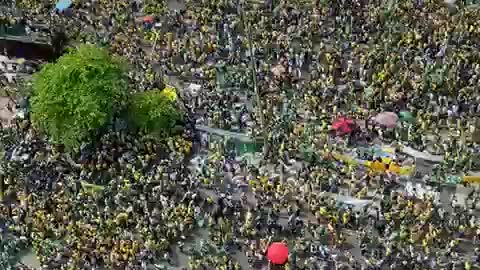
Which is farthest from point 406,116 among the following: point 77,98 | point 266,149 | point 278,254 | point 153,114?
point 77,98

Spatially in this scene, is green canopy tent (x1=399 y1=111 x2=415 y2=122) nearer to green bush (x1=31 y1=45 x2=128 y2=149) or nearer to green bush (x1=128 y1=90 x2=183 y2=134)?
green bush (x1=128 y1=90 x2=183 y2=134)

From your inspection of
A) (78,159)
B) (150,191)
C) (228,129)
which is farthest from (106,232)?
(228,129)

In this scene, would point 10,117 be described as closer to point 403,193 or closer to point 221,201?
point 221,201

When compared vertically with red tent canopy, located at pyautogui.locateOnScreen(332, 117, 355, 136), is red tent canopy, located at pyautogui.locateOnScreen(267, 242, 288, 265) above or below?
below

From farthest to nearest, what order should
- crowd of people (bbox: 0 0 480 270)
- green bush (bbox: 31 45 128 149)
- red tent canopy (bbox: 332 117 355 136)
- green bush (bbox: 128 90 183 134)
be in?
red tent canopy (bbox: 332 117 355 136) < green bush (bbox: 128 90 183 134) < green bush (bbox: 31 45 128 149) < crowd of people (bbox: 0 0 480 270)

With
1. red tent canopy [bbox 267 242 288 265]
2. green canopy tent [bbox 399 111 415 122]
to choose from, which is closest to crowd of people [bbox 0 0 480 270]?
green canopy tent [bbox 399 111 415 122]

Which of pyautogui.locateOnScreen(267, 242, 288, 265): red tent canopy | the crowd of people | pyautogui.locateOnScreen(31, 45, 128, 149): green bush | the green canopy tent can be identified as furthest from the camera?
the green canopy tent
